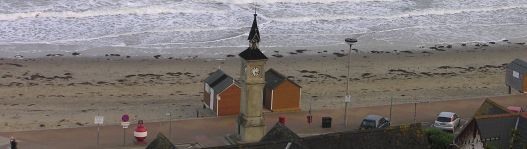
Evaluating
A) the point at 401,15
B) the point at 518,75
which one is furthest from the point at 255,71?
the point at 401,15

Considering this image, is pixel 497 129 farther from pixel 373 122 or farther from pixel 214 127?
pixel 214 127

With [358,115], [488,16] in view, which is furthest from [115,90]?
[488,16]

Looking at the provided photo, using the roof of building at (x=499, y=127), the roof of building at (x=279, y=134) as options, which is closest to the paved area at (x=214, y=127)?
the roof of building at (x=279, y=134)

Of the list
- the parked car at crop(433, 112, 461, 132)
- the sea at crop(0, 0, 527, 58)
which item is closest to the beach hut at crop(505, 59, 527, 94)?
the parked car at crop(433, 112, 461, 132)

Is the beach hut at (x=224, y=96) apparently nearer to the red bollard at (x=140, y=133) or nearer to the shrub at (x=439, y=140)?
the red bollard at (x=140, y=133)

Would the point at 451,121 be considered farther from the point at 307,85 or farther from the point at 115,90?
the point at 115,90

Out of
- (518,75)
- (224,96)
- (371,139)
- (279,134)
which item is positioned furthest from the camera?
(518,75)
